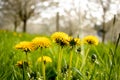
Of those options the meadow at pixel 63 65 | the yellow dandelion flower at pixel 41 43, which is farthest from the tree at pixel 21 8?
the yellow dandelion flower at pixel 41 43

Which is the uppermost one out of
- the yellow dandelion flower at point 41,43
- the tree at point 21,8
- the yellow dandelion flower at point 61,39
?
the tree at point 21,8

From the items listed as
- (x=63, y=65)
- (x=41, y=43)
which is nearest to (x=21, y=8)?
(x=63, y=65)

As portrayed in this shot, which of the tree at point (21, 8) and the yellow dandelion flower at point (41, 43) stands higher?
the tree at point (21, 8)

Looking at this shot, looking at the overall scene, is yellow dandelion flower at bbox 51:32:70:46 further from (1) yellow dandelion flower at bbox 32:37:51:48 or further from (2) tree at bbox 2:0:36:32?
(2) tree at bbox 2:0:36:32

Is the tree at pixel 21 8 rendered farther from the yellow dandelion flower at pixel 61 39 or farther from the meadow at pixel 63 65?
the yellow dandelion flower at pixel 61 39

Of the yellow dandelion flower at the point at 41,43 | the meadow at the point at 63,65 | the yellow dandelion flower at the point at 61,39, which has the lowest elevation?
the meadow at the point at 63,65

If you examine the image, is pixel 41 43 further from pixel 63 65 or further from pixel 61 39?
pixel 63 65

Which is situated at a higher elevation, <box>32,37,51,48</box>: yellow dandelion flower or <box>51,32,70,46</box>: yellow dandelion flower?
<box>51,32,70,46</box>: yellow dandelion flower

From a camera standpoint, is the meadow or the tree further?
the tree

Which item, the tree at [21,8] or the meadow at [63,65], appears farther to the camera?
the tree at [21,8]

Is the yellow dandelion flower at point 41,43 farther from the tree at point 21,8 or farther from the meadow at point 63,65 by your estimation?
the tree at point 21,8

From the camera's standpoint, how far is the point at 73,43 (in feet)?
3.41

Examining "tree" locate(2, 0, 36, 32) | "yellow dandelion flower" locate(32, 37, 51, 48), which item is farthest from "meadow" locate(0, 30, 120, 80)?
"tree" locate(2, 0, 36, 32)

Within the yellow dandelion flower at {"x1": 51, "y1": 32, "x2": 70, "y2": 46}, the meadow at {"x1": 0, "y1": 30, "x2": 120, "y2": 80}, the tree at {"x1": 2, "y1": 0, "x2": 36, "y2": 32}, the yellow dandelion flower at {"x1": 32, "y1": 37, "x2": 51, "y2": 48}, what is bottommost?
the meadow at {"x1": 0, "y1": 30, "x2": 120, "y2": 80}
